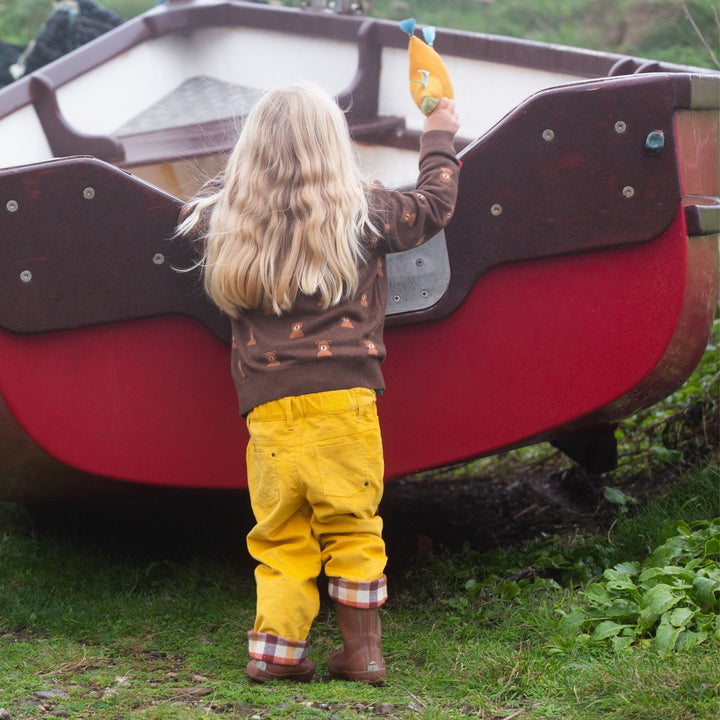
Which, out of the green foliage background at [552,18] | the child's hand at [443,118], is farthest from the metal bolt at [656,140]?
the green foliage background at [552,18]

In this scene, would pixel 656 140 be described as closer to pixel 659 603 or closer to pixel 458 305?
pixel 458 305

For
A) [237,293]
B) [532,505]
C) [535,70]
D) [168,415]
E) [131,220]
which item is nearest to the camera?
[237,293]

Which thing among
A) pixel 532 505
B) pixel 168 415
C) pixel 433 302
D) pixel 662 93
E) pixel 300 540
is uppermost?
pixel 662 93

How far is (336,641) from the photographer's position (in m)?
2.33

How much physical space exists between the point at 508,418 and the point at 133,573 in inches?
40.6

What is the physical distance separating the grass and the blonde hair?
0.72m

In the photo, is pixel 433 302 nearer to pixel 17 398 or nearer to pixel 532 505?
pixel 17 398

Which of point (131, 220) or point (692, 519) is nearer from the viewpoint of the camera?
point (131, 220)

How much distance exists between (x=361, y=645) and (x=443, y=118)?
1036mm

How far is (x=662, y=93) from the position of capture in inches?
83.5

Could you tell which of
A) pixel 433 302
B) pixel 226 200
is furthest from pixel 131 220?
pixel 433 302

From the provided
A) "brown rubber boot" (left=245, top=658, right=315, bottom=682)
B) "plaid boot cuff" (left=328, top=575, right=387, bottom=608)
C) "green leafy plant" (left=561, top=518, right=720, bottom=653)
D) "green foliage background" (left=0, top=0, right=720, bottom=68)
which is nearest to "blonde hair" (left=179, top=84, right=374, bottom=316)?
"plaid boot cuff" (left=328, top=575, right=387, bottom=608)

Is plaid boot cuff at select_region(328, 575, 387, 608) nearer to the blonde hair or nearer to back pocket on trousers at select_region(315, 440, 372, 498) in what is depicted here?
back pocket on trousers at select_region(315, 440, 372, 498)

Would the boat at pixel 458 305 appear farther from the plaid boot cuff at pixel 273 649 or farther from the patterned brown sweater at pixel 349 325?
the plaid boot cuff at pixel 273 649
